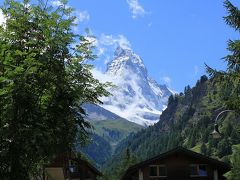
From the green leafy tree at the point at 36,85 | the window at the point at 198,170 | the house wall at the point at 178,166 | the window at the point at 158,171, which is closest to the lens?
the green leafy tree at the point at 36,85

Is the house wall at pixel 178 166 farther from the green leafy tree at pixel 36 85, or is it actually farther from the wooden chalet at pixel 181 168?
the green leafy tree at pixel 36 85

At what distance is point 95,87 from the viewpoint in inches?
890

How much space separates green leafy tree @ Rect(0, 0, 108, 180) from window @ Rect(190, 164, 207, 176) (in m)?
44.5

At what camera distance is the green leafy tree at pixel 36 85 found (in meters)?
17.9

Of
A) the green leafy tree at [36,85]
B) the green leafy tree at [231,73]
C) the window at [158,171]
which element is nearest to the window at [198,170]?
the window at [158,171]

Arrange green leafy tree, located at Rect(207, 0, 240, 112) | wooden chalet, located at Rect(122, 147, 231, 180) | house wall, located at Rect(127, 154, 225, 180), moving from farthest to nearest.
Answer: house wall, located at Rect(127, 154, 225, 180) → wooden chalet, located at Rect(122, 147, 231, 180) → green leafy tree, located at Rect(207, 0, 240, 112)

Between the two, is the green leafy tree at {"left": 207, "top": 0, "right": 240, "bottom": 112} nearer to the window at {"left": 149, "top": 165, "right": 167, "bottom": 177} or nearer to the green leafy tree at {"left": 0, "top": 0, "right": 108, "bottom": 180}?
the green leafy tree at {"left": 0, "top": 0, "right": 108, "bottom": 180}

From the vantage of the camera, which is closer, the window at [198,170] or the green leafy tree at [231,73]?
the green leafy tree at [231,73]

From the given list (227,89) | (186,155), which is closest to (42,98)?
(227,89)

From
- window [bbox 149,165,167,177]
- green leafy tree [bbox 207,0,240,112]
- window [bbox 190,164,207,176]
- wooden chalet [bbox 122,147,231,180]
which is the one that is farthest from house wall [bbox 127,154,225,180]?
green leafy tree [bbox 207,0,240,112]

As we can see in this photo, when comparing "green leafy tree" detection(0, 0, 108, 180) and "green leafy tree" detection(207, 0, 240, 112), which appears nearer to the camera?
"green leafy tree" detection(0, 0, 108, 180)

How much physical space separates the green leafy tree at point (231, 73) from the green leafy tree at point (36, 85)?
5.58 m

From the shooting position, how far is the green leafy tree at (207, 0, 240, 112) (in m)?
21.9

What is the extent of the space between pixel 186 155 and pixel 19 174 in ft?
154
